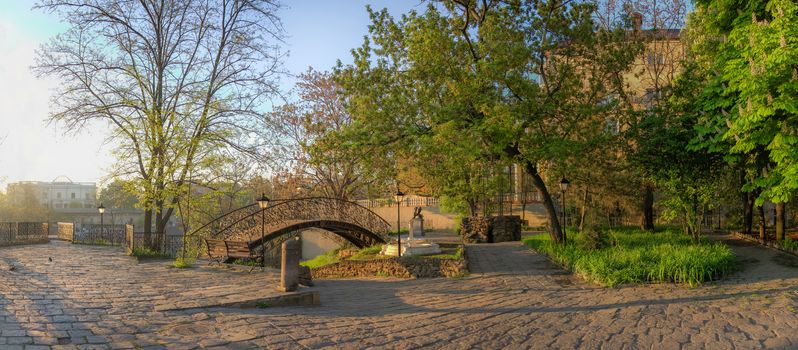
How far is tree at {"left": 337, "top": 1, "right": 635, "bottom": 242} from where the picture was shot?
14719mm

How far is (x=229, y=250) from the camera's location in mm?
15633

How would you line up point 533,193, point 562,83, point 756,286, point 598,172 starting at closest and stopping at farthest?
point 756,286 → point 562,83 → point 598,172 → point 533,193

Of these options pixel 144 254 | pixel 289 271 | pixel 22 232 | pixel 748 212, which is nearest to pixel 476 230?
pixel 748 212

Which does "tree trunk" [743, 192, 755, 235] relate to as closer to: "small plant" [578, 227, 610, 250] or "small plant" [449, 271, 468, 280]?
"small plant" [578, 227, 610, 250]

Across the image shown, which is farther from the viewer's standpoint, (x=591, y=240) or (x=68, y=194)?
(x=68, y=194)

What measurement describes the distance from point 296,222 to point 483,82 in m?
8.04

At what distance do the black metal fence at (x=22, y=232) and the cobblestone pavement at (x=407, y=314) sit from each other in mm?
13590

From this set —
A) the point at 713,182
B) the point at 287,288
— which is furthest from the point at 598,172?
the point at 287,288

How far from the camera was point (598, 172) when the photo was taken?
73.6 ft

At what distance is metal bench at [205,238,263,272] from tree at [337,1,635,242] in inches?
173

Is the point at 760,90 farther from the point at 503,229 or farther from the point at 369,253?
the point at 369,253

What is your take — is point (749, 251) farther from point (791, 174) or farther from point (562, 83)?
point (562, 83)

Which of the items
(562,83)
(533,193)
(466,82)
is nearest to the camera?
(466,82)

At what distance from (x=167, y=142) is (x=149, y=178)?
5.13ft
